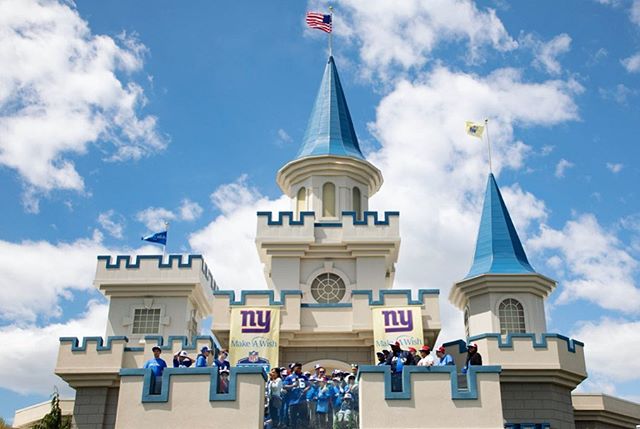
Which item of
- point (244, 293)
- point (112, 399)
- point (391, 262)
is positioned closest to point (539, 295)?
point (391, 262)

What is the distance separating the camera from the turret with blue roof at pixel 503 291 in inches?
1011

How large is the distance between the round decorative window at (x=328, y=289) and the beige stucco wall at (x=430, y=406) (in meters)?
10.8

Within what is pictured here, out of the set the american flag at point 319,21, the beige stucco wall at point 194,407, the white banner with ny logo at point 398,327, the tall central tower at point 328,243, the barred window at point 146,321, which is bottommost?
the beige stucco wall at point 194,407

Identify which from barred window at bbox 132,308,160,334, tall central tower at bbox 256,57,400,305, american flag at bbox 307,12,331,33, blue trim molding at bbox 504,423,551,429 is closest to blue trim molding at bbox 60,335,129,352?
barred window at bbox 132,308,160,334

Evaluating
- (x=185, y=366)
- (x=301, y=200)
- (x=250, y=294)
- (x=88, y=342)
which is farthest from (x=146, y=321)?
(x=185, y=366)

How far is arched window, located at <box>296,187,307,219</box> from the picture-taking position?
28.1 m

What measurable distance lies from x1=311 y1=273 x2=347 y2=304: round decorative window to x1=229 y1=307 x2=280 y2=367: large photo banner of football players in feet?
12.0

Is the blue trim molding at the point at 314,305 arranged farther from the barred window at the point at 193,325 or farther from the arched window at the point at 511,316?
the barred window at the point at 193,325

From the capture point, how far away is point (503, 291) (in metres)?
26.0

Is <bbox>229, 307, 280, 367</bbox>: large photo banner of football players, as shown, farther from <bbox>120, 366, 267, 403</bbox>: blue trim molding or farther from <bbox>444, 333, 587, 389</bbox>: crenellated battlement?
<bbox>120, 366, 267, 403</bbox>: blue trim molding

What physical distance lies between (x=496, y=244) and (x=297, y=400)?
14.9m

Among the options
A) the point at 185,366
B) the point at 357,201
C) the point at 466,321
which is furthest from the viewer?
the point at 357,201

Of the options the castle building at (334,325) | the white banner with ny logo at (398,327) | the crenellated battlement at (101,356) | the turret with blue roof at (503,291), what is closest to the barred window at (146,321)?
the castle building at (334,325)

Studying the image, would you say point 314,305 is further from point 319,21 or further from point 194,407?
point 319,21
